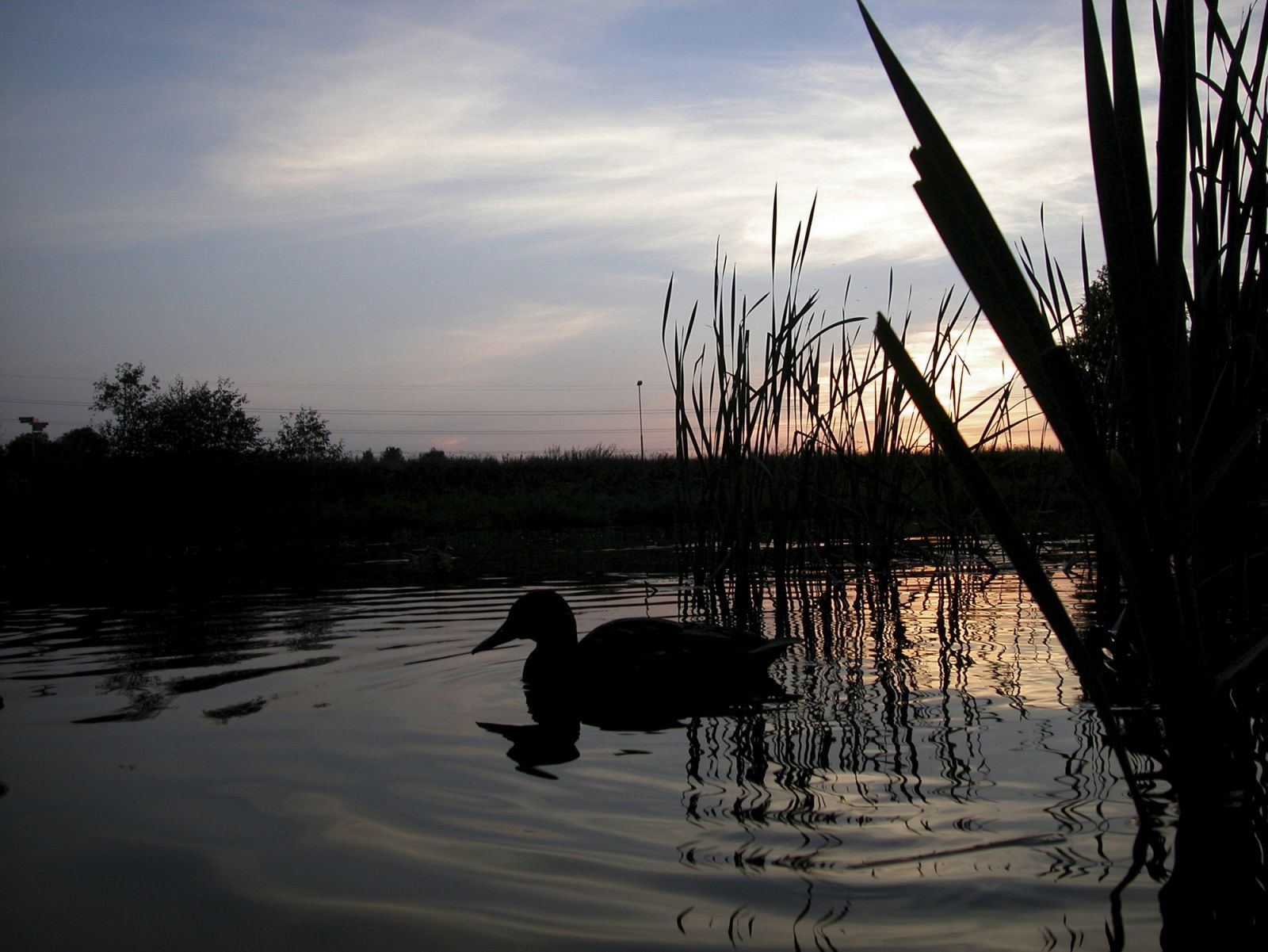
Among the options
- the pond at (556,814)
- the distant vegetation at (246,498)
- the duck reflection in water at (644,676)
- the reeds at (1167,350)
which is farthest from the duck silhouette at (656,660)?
the distant vegetation at (246,498)

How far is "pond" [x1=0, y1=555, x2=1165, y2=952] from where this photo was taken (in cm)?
172

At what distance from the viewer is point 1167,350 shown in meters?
1.42

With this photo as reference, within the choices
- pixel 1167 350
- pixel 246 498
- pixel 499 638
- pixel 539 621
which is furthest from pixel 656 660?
pixel 246 498

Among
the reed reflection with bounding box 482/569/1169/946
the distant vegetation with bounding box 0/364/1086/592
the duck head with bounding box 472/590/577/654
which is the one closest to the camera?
the reed reflection with bounding box 482/569/1169/946

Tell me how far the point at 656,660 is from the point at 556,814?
1.57 metres

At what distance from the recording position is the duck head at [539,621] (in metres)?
4.43

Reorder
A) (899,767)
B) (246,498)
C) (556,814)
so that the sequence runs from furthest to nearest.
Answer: (246,498) → (899,767) → (556,814)

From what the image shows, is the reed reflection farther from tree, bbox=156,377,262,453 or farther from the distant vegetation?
tree, bbox=156,377,262,453

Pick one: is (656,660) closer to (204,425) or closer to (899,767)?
(899,767)

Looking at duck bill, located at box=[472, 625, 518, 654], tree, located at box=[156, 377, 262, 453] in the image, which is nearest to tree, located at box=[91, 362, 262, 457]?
tree, located at box=[156, 377, 262, 453]

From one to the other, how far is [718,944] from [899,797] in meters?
0.86

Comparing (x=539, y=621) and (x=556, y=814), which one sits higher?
(x=539, y=621)

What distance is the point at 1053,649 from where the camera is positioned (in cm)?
434

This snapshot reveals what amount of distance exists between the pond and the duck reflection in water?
4.1 inches
